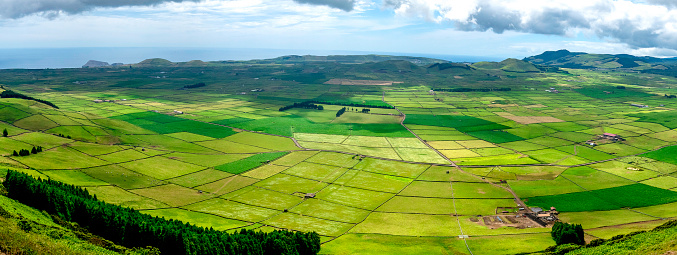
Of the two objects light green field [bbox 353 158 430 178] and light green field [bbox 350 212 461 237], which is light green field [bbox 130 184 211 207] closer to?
light green field [bbox 350 212 461 237]

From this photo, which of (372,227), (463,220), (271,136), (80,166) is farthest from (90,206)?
(271,136)

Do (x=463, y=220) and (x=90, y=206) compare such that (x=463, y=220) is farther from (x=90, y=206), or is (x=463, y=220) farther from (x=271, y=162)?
(x=90, y=206)

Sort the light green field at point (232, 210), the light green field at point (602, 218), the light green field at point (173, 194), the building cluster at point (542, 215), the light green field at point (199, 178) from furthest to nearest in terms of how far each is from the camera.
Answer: the light green field at point (199, 178) < the light green field at point (173, 194) < the light green field at point (232, 210) < the building cluster at point (542, 215) < the light green field at point (602, 218)

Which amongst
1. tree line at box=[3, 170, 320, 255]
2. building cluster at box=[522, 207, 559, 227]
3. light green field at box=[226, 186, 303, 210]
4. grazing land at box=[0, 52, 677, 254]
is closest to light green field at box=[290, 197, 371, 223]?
grazing land at box=[0, 52, 677, 254]

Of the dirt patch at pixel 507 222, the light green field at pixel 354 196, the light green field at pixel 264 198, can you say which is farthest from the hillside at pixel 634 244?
the light green field at pixel 264 198

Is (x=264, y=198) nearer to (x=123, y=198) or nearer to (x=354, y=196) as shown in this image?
(x=354, y=196)

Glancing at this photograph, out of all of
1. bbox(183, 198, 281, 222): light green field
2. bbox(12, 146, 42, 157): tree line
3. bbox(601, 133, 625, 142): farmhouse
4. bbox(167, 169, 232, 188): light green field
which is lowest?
bbox(183, 198, 281, 222): light green field

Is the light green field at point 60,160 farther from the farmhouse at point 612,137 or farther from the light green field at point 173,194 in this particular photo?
the farmhouse at point 612,137
